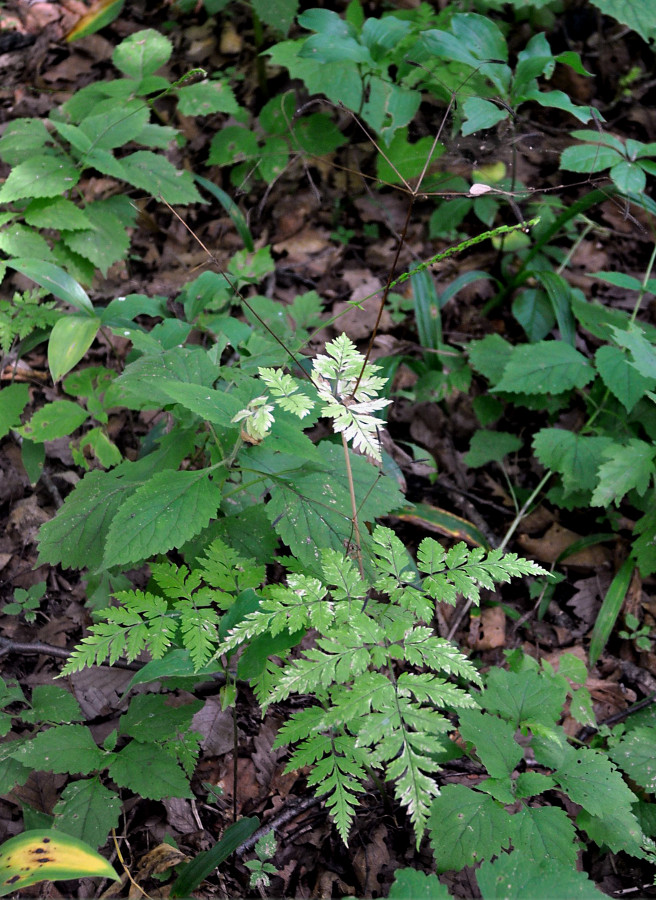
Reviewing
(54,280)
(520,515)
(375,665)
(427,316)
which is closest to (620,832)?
(375,665)

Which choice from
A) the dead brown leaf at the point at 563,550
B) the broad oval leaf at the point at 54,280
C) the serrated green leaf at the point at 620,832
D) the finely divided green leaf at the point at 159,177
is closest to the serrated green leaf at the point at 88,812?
the serrated green leaf at the point at 620,832

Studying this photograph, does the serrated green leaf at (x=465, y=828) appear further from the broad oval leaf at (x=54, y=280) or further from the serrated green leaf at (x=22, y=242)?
the serrated green leaf at (x=22, y=242)

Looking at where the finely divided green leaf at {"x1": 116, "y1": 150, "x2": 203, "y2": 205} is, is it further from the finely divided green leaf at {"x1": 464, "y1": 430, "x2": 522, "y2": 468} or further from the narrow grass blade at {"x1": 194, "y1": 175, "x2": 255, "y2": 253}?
the finely divided green leaf at {"x1": 464, "y1": 430, "x2": 522, "y2": 468}

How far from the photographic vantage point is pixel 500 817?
156cm

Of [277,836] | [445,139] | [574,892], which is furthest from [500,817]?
[445,139]

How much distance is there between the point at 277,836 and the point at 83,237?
2.52 meters

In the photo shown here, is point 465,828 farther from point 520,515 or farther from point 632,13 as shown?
point 632,13

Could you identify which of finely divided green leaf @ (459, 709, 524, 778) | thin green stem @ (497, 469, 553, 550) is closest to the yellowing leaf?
finely divided green leaf @ (459, 709, 524, 778)

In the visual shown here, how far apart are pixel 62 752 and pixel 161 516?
2.34 ft

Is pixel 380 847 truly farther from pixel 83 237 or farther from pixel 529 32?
pixel 529 32

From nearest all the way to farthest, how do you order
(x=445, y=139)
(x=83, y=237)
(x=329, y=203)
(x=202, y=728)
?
(x=202, y=728)
(x=445, y=139)
(x=83, y=237)
(x=329, y=203)

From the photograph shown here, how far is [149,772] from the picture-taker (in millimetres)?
1640

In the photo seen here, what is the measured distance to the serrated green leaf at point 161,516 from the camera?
1519mm

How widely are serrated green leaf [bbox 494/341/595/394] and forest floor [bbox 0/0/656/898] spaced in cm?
43
